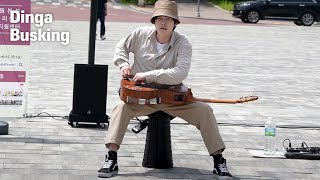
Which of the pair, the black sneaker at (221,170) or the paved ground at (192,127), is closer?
the black sneaker at (221,170)

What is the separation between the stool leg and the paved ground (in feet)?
0.30

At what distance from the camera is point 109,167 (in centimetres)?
693

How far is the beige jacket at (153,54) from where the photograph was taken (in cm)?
722

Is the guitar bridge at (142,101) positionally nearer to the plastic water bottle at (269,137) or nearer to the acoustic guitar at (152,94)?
the acoustic guitar at (152,94)

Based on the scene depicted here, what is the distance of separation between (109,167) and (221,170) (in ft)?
3.16

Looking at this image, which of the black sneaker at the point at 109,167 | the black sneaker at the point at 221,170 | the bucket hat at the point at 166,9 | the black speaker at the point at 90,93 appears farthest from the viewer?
the black speaker at the point at 90,93

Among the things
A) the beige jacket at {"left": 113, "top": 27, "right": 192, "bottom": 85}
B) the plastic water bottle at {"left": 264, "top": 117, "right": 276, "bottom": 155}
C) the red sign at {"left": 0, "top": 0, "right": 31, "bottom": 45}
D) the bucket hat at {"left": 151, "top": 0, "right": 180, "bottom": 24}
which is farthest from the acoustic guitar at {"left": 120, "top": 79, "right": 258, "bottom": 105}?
the red sign at {"left": 0, "top": 0, "right": 31, "bottom": 45}

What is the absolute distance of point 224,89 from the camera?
13.4 metres

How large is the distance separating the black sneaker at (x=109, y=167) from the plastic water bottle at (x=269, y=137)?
176 cm

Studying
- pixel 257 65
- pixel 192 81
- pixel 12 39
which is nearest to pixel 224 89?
pixel 192 81

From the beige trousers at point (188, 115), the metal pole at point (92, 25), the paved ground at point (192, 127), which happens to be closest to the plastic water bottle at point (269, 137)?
the paved ground at point (192, 127)

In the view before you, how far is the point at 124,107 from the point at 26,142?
5.19 feet

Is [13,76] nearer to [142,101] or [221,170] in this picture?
[142,101]

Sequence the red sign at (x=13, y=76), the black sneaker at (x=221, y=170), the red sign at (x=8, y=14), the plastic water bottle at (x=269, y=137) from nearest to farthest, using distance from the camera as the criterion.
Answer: the black sneaker at (x=221, y=170), the plastic water bottle at (x=269, y=137), the red sign at (x=8, y=14), the red sign at (x=13, y=76)
